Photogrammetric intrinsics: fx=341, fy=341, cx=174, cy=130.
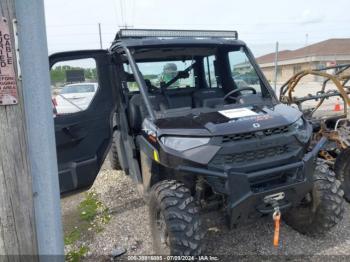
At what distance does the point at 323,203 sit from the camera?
3.49 metres

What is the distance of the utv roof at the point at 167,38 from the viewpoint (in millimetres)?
3883

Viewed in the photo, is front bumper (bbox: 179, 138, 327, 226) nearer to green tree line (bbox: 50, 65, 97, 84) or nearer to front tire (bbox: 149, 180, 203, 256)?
front tire (bbox: 149, 180, 203, 256)

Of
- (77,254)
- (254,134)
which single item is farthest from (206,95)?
(77,254)

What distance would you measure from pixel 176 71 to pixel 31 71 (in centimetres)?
308

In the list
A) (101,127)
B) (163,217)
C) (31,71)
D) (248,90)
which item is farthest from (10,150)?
(248,90)

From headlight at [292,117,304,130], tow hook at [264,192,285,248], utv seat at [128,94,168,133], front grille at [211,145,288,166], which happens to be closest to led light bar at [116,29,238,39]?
utv seat at [128,94,168,133]

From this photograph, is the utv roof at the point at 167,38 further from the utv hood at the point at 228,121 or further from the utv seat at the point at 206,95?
the utv hood at the point at 228,121

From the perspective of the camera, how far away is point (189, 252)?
2957 millimetres

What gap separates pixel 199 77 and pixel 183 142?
2.02 metres

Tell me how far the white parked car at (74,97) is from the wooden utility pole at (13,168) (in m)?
2.10

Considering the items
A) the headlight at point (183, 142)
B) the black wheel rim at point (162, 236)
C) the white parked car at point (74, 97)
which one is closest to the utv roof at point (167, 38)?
the white parked car at point (74, 97)

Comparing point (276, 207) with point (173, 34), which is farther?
point (173, 34)

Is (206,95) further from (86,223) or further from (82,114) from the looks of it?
(86,223)

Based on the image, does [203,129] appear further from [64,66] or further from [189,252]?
[64,66]
